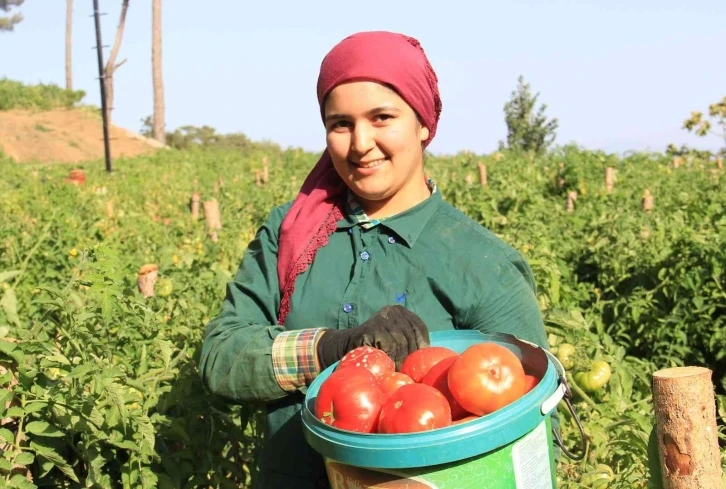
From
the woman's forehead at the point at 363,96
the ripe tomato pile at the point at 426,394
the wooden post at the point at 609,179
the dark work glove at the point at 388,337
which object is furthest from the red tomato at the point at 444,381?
the wooden post at the point at 609,179

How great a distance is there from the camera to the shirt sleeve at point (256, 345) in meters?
1.89

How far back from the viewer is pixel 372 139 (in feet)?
6.57

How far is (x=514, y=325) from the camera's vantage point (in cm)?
195

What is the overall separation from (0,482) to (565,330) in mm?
2427

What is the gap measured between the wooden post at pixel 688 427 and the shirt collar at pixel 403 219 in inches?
27.0

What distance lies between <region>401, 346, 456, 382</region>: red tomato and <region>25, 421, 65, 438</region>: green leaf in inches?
35.4

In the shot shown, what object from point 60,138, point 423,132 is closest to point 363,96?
point 423,132

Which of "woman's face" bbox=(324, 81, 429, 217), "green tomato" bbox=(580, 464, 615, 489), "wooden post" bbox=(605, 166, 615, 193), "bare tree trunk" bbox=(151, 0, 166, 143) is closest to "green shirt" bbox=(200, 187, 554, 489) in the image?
"woman's face" bbox=(324, 81, 429, 217)

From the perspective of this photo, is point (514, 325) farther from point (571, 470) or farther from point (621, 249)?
point (621, 249)

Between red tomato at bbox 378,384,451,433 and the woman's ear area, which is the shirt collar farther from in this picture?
red tomato at bbox 378,384,451,433

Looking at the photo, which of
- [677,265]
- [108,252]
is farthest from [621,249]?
[108,252]

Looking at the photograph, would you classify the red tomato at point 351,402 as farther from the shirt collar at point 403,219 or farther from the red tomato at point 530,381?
the shirt collar at point 403,219

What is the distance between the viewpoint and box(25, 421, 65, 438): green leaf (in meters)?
1.98

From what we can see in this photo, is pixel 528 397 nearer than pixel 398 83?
Yes
